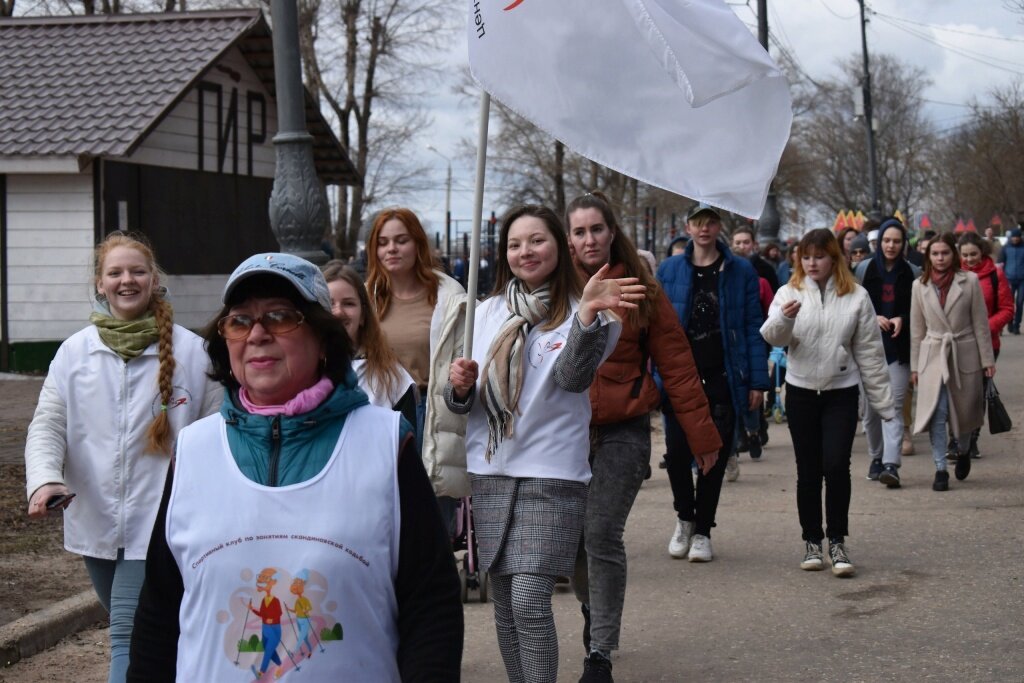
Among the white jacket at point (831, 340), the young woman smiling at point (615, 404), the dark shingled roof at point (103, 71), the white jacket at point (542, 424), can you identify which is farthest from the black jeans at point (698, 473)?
the dark shingled roof at point (103, 71)

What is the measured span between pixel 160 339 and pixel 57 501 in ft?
2.41

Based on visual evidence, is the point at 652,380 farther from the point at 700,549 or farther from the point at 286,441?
the point at 286,441

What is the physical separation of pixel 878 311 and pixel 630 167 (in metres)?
7.34

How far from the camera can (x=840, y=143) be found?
251 feet

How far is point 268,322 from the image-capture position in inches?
107

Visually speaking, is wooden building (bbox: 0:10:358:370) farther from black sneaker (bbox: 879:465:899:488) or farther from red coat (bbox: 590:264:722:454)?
red coat (bbox: 590:264:722:454)

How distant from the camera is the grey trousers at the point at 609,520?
18.3 ft

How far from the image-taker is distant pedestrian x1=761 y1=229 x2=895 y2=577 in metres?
7.74

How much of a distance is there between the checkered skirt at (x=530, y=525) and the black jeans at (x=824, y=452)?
3114 millimetres

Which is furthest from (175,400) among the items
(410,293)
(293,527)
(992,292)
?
(992,292)

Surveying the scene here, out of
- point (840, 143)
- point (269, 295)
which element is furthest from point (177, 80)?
point (840, 143)

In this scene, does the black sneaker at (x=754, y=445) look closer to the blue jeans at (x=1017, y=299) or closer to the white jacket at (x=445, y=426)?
the white jacket at (x=445, y=426)

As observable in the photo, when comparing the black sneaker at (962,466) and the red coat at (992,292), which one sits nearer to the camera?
the black sneaker at (962,466)

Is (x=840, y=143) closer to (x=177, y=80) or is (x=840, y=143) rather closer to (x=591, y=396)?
(x=177, y=80)
